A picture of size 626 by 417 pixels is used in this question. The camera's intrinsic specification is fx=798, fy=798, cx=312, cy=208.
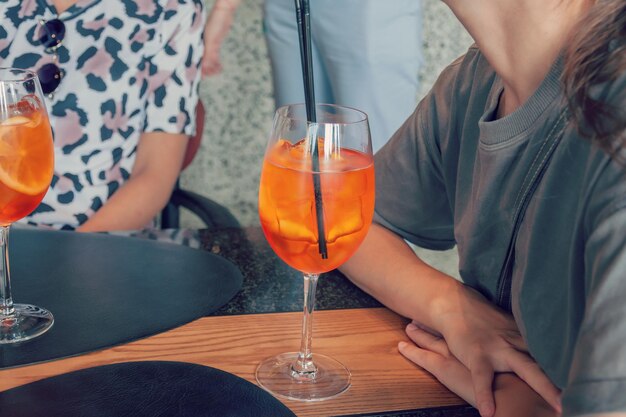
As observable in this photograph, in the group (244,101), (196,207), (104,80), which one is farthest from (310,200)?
(244,101)

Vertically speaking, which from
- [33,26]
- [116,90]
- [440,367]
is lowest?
[440,367]

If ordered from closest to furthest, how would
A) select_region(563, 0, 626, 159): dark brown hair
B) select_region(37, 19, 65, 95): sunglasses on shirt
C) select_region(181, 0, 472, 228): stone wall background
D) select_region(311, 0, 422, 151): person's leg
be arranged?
1. select_region(563, 0, 626, 159): dark brown hair
2. select_region(37, 19, 65, 95): sunglasses on shirt
3. select_region(311, 0, 422, 151): person's leg
4. select_region(181, 0, 472, 228): stone wall background

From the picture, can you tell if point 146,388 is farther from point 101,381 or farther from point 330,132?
point 330,132

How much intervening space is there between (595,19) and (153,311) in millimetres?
543

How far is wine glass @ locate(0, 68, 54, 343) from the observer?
2.66ft

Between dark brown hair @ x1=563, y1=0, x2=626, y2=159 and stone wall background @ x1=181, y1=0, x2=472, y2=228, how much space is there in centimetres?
200

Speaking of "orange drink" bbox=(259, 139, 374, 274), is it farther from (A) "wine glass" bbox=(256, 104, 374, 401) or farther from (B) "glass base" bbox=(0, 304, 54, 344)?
(B) "glass base" bbox=(0, 304, 54, 344)

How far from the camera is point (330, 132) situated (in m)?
0.77

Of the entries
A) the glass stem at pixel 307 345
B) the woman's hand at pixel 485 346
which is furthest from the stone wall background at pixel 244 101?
the glass stem at pixel 307 345

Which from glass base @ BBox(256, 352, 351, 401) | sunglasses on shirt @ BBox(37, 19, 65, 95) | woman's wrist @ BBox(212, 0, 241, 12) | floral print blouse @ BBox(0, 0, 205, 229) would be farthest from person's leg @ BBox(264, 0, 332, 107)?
glass base @ BBox(256, 352, 351, 401)

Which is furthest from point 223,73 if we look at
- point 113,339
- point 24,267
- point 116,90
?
point 113,339

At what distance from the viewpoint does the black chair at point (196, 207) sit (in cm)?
145

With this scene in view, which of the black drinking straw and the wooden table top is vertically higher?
the black drinking straw

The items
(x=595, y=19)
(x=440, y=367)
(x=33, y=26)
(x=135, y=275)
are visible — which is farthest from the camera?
(x=33, y=26)
